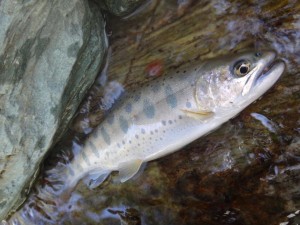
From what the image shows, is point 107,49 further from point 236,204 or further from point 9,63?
point 236,204

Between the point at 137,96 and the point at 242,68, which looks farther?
the point at 137,96

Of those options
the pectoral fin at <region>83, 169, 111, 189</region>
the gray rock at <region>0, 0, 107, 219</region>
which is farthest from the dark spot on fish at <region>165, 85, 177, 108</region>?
the pectoral fin at <region>83, 169, 111, 189</region>

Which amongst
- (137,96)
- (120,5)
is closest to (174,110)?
(137,96)

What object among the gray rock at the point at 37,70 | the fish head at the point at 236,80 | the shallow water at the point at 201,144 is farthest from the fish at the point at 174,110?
the gray rock at the point at 37,70

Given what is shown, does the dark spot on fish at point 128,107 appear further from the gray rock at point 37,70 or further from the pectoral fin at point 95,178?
the pectoral fin at point 95,178

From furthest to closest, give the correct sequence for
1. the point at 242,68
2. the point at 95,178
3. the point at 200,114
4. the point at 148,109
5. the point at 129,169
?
the point at 95,178 → the point at 129,169 → the point at 148,109 → the point at 200,114 → the point at 242,68

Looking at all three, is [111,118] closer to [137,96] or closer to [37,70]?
[137,96]
